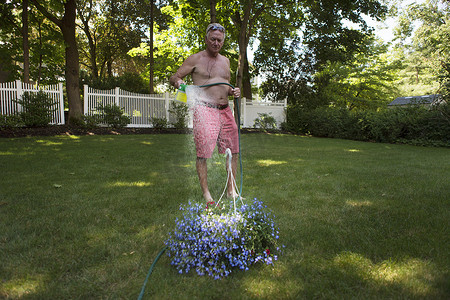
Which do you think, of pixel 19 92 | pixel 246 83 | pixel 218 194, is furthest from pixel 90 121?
pixel 246 83

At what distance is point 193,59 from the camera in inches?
128

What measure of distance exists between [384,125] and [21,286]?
12589 millimetres

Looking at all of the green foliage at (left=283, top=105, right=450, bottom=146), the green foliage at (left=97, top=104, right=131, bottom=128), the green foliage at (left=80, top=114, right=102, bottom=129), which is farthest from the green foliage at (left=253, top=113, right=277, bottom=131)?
the green foliage at (left=80, top=114, right=102, bottom=129)

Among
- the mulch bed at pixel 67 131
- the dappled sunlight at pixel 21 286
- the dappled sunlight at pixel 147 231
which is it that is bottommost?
the dappled sunlight at pixel 21 286

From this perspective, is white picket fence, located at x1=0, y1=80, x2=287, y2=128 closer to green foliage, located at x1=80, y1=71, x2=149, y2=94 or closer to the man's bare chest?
green foliage, located at x1=80, y1=71, x2=149, y2=94

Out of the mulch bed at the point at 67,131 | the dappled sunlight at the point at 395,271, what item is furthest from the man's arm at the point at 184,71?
the mulch bed at the point at 67,131

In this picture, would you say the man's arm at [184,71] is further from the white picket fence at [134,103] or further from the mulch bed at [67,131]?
the white picket fence at [134,103]

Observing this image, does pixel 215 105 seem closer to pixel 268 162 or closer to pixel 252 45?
pixel 268 162

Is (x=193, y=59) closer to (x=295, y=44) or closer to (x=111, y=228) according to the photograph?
(x=111, y=228)

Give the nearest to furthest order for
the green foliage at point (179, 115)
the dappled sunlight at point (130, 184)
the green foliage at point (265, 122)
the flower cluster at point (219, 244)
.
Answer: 1. the flower cluster at point (219, 244)
2. the dappled sunlight at point (130, 184)
3. the green foliage at point (179, 115)
4. the green foliage at point (265, 122)

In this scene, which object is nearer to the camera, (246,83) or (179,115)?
(179,115)

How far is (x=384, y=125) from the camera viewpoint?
38.9ft

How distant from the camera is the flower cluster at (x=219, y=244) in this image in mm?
2104

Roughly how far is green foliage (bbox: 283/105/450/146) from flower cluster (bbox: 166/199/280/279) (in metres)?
9.37
